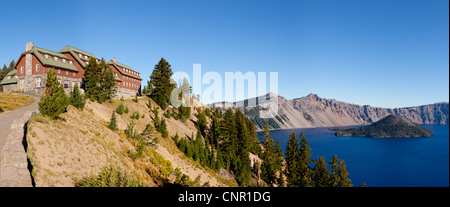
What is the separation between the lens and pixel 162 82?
194 feet

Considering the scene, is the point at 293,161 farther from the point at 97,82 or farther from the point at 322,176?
the point at 97,82

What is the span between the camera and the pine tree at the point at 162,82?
58681mm

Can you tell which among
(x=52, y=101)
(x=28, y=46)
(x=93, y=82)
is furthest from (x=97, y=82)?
(x=52, y=101)

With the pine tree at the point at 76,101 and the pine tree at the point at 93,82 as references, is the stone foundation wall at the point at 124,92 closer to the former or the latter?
the pine tree at the point at 93,82

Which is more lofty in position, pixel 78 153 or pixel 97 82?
pixel 97 82

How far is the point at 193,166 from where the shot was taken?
37438 mm

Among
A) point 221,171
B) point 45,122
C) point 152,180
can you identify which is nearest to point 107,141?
point 45,122

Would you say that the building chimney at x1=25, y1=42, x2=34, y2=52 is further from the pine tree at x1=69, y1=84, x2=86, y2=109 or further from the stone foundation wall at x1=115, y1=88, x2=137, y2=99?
the pine tree at x1=69, y1=84, x2=86, y2=109

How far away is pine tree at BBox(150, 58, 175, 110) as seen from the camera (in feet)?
193

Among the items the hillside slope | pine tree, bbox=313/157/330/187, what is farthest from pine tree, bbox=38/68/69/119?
pine tree, bbox=313/157/330/187

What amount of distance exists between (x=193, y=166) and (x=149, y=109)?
24.5m
